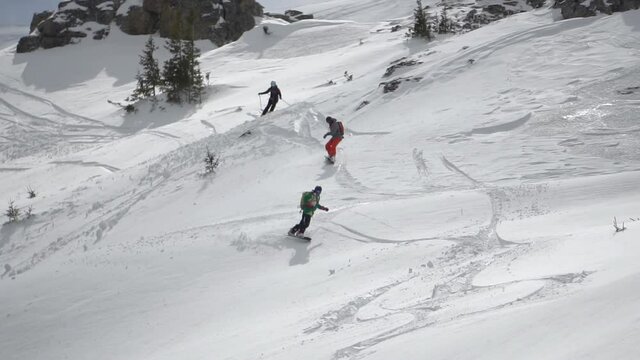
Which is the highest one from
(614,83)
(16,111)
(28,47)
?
(28,47)

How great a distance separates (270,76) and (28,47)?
26157 mm

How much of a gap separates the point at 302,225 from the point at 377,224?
1675 millimetres

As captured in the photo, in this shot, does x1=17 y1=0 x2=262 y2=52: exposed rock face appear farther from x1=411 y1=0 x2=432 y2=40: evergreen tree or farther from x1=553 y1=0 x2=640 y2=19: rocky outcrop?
x1=553 y1=0 x2=640 y2=19: rocky outcrop

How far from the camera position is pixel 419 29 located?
29391 millimetres

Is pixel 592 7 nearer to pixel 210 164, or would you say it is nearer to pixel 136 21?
pixel 210 164

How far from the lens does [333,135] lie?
47.0 ft

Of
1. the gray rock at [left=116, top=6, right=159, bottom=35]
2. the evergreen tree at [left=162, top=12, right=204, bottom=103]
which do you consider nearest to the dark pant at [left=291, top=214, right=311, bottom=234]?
the evergreen tree at [left=162, top=12, right=204, bottom=103]

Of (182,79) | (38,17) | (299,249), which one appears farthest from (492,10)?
(38,17)

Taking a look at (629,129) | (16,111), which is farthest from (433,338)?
(16,111)

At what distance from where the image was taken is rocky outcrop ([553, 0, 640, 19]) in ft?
67.5

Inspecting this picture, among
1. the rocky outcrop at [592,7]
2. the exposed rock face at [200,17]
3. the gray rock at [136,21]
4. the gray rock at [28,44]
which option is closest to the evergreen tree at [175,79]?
the exposed rock face at [200,17]

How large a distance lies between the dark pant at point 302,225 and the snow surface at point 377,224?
0.89 ft

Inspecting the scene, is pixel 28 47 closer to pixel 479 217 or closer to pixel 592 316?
pixel 479 217

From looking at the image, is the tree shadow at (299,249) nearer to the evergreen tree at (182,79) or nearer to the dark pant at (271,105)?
the dark pant at (271,105)
